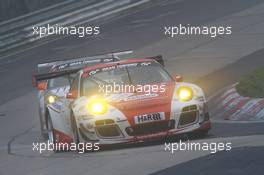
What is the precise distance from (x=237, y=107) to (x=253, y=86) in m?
0.87

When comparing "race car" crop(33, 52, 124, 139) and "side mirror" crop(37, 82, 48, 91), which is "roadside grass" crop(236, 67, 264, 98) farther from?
"side mirror" crop(37, 82, 48, 91)

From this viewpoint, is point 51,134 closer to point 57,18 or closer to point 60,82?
point 60,82

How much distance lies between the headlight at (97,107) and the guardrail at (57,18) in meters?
18.0

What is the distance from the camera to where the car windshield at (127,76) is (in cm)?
1345

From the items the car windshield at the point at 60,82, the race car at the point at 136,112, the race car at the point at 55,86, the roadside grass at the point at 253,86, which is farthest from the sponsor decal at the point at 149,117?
the car windshield at the point at 60,82

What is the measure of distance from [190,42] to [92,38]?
5.18 m

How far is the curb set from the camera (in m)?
14.4

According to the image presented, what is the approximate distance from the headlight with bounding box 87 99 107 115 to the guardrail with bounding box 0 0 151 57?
59.1 ft

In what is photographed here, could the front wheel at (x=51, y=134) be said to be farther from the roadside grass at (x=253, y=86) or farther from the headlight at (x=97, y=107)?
the roadside grass at (x=253, y=86)

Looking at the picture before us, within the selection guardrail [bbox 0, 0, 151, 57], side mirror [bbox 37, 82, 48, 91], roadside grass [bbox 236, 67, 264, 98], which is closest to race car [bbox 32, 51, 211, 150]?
roadside grass [bbox 236, 67, 264, 98]

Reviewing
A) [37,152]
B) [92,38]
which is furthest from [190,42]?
[37,152]

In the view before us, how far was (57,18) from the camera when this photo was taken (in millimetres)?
32250

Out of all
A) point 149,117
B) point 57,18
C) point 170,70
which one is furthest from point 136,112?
point 57,18

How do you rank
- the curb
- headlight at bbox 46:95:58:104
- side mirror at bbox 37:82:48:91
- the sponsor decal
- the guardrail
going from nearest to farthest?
the sponsor decal, the curb, headlight at bbox 46:95:58:104, side mirror at bbox 37:82:48:91, the guardrail
